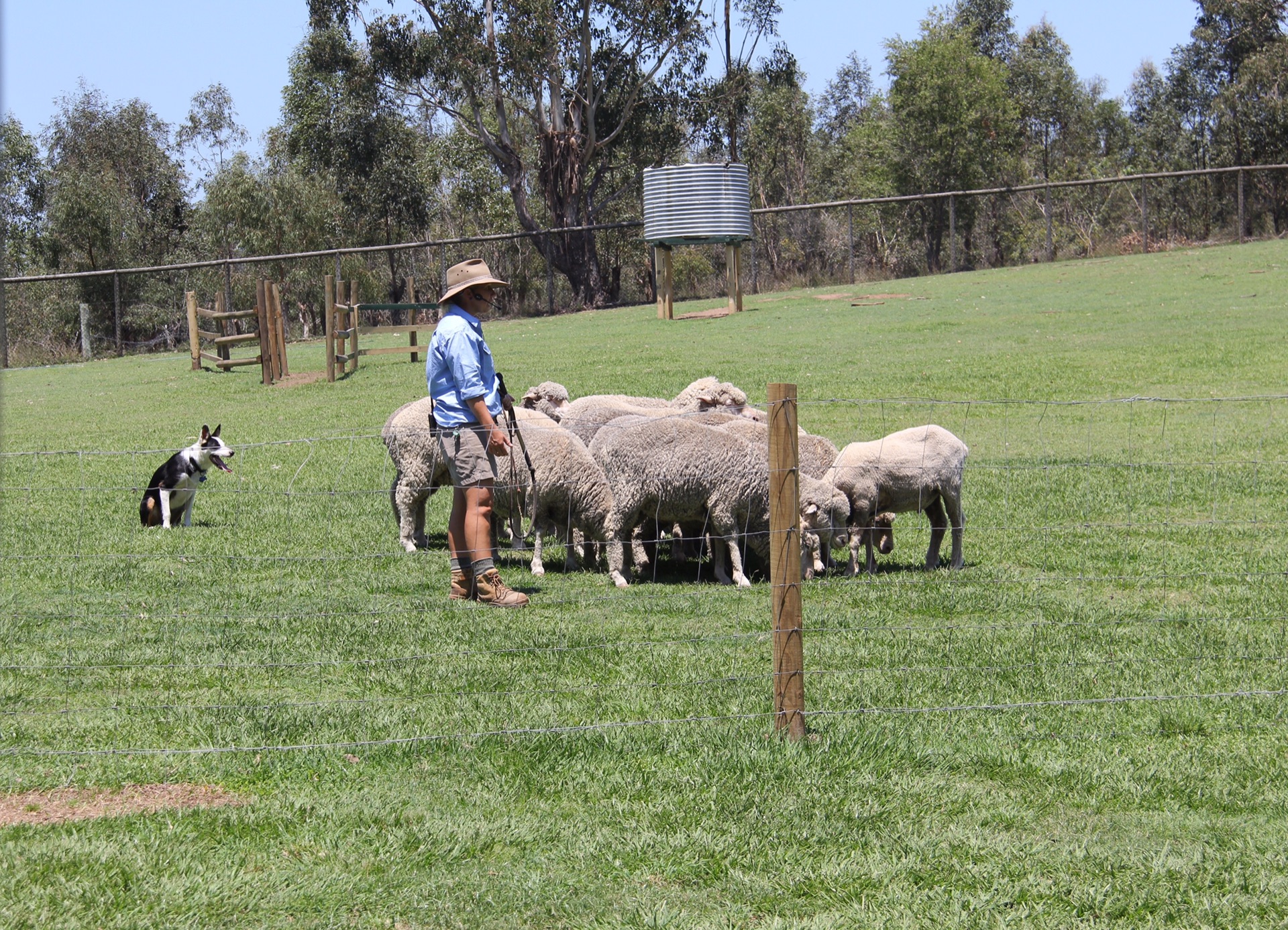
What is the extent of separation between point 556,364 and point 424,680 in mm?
15054

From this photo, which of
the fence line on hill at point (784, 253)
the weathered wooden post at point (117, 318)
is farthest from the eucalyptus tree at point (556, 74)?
the weathered wooden post at point (117, 318)

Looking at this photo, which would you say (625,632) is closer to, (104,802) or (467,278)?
(467,278)

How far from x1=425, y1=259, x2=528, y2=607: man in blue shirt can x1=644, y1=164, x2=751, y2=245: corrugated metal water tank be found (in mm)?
18006

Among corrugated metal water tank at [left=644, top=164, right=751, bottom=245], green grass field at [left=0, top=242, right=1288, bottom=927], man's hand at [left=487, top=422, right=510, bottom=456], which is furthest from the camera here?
corrugated metal water tank at [left=644, top=164, right=751, bottom=245]

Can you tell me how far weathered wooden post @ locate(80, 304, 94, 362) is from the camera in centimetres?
3148

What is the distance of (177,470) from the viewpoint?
11.3 meters

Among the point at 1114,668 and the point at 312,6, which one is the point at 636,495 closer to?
the point at 1114,668

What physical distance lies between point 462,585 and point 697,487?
1657 millimetres

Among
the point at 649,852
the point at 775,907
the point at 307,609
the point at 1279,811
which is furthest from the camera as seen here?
the point at 307,609

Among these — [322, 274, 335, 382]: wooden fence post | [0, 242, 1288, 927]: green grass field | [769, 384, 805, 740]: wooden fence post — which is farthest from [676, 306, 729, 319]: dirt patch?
[769, 384, 805, 740]: wooden fence post

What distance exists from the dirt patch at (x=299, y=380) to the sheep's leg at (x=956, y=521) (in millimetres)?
14832

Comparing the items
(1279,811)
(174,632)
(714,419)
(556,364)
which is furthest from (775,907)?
(556,364)

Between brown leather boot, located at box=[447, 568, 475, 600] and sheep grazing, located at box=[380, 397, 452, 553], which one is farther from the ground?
sheep grazing, located at box=[380, 397, 452, 553]

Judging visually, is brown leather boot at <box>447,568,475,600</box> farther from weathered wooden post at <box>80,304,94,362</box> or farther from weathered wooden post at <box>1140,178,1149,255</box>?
weathered wooden post at <box>1140,178,1149,255</box>
